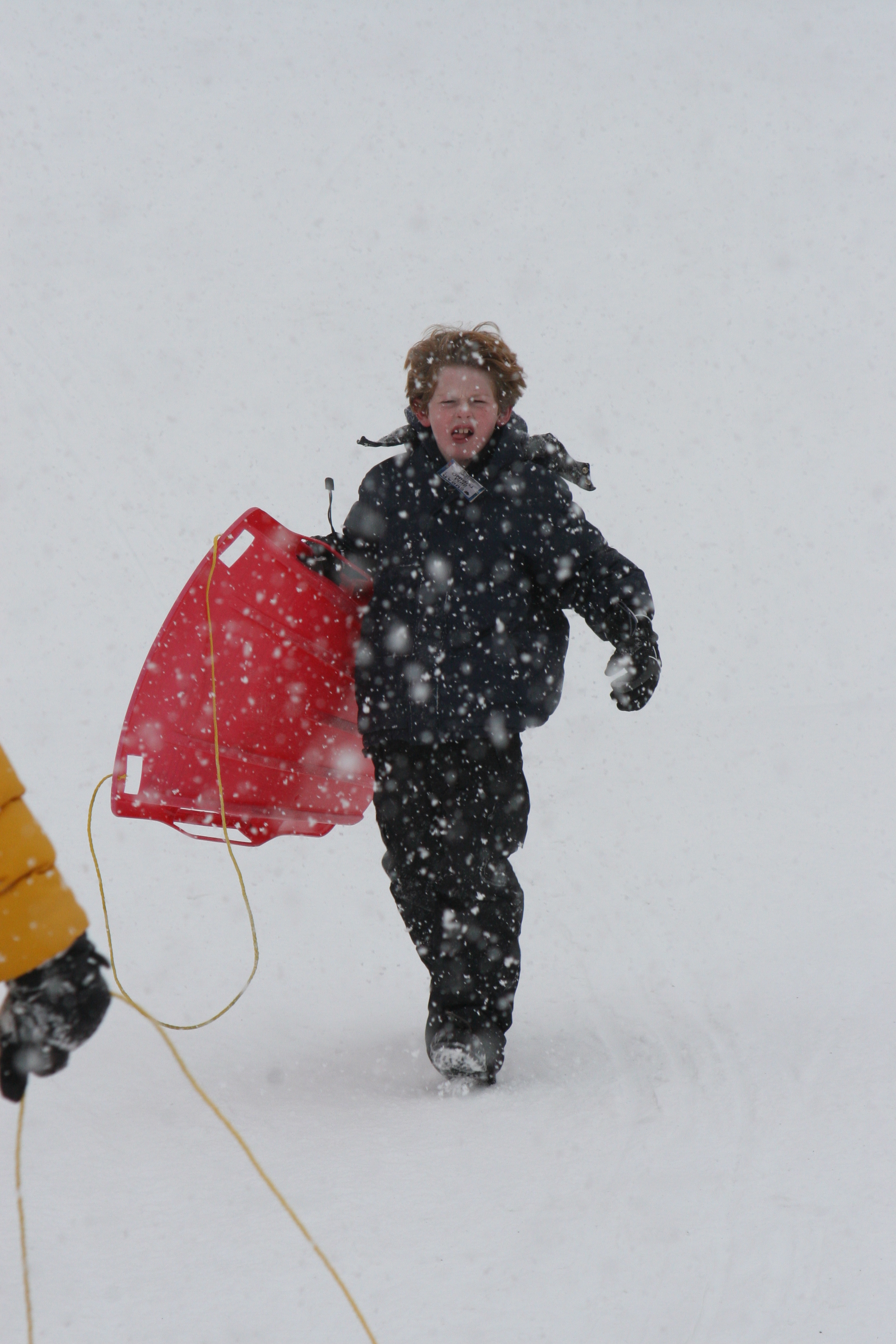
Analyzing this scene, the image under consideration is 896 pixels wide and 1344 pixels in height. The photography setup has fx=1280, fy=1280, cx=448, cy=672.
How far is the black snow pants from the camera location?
2.69 metres

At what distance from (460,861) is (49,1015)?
1.37m

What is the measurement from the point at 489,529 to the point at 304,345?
432 inches

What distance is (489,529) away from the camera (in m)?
2.75

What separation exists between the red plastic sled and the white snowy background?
55 centimetres

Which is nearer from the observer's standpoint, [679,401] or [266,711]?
[266,711]

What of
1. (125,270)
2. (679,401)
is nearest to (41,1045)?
(679,401)

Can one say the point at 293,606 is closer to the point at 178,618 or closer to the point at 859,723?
the point at 178,618

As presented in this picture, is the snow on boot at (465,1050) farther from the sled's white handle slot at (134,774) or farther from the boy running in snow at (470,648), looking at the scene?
the sled's white handle slot at (134,774)

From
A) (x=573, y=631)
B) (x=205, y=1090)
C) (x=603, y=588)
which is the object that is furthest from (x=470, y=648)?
(x=573, y=631)

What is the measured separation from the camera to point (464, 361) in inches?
111

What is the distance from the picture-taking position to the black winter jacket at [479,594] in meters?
2.70

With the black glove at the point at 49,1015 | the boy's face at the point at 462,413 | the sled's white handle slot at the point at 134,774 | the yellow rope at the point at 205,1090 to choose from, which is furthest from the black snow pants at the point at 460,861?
the black glove at the point at 49,1015

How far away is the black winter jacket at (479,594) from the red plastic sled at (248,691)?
207 millimetres

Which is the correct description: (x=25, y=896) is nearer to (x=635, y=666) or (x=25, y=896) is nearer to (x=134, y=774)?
(x=134, y=774)
